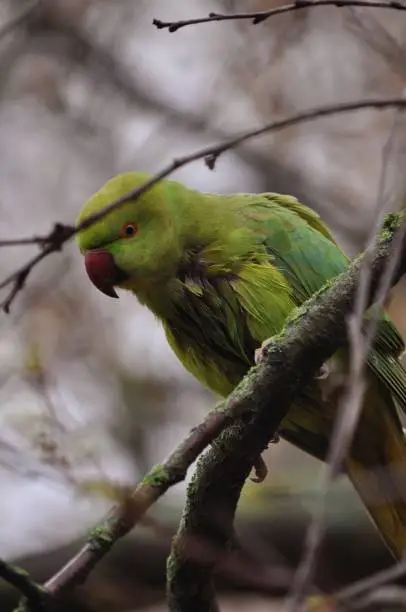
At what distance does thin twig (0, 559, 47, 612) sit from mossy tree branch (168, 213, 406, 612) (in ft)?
1.34

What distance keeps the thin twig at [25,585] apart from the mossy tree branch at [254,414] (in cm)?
41

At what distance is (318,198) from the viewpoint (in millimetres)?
6125

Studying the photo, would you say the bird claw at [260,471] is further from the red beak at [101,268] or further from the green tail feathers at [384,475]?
the red beak at [101,268]

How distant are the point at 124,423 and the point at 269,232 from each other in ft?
10.2

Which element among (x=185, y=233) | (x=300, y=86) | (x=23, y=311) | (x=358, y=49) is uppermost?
(x=358, y=49)

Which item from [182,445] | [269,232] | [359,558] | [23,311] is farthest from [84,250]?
[23,311]

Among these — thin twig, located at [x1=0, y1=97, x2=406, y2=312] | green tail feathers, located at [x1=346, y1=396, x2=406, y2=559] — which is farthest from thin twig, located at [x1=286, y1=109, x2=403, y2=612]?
green tail feathers, located at [x1=346, y1=396, x2=406, y2=559]

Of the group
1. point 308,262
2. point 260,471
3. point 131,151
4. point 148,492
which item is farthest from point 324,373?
point 131,151

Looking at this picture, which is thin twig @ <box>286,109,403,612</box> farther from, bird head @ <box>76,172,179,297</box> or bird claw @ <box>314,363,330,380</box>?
bird head @ <box>76,172,179,297</box>

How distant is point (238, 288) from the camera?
3.17 meters

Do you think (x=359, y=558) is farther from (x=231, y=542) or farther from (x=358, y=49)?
(x=358, y=49)

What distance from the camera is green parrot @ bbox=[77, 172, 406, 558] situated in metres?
3.18

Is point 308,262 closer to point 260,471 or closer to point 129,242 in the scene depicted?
point 129,242

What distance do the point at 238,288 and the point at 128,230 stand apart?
1.35 ft
